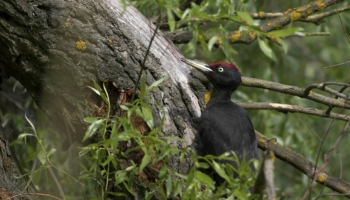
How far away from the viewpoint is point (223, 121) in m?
4.73

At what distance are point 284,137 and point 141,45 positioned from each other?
12.4 ft

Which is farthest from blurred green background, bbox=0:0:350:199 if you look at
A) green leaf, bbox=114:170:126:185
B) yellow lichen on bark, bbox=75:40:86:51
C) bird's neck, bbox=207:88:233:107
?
green leaf, bbox=114:170:126:185

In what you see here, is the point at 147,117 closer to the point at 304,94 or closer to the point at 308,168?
the point at 304,94

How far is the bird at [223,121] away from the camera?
14.6 ft

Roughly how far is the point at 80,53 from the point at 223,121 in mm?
1272

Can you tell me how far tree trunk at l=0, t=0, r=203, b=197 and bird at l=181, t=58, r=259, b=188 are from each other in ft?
1.05

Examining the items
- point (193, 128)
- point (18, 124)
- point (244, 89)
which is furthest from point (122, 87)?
point (244, 89)

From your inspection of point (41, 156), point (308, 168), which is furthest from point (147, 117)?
point (308, 168)

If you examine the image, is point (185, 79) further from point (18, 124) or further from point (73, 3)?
point (18, 124)

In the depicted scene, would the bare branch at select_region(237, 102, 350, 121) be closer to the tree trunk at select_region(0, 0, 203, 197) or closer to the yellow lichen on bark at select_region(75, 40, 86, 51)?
the tree trunk at select_region(0, 0, 203, 197)

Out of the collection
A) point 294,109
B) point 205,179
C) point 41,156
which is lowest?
point 41,156

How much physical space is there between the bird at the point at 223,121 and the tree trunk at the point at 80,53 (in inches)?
12.6

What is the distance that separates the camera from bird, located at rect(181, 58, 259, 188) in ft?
14.6

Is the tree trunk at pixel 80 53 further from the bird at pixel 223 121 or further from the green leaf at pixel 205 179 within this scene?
the green leaf at pixel 205 179
